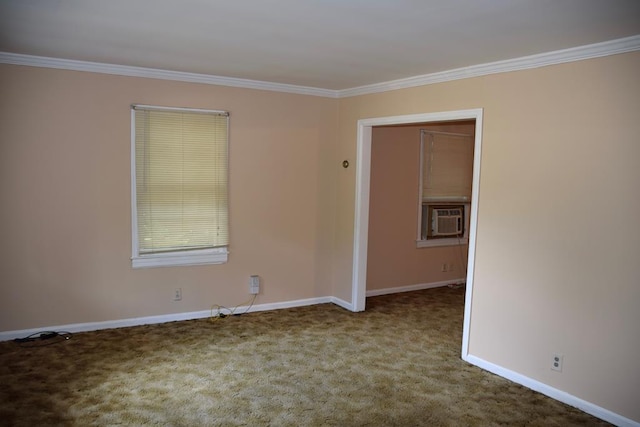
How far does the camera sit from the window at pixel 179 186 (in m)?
4.56

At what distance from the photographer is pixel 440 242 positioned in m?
6.56

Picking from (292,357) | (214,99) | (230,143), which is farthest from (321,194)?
(292,357)

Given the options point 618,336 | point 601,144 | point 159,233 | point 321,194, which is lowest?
point 618,336

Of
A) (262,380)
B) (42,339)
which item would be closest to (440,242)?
(262,380)

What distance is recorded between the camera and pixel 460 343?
4.46 meters

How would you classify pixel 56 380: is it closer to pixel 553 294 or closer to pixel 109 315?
pixel 109 315

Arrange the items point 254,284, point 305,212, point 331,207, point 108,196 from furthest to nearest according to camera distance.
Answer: point 331,207
point 305,212
point 254,284
point 108,196

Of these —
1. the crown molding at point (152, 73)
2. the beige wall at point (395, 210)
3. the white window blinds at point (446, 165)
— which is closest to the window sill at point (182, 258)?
the crown molding at point (152, 73)

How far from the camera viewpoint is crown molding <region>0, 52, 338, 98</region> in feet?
13.2

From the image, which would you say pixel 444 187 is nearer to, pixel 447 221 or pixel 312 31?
pixel 447 221

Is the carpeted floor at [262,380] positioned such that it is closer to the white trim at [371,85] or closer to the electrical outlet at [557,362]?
the electrical outlet at [557,362]

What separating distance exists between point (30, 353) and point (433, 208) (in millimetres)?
4725

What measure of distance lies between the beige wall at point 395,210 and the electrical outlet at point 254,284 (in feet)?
4.88

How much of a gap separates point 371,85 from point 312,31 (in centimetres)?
201
